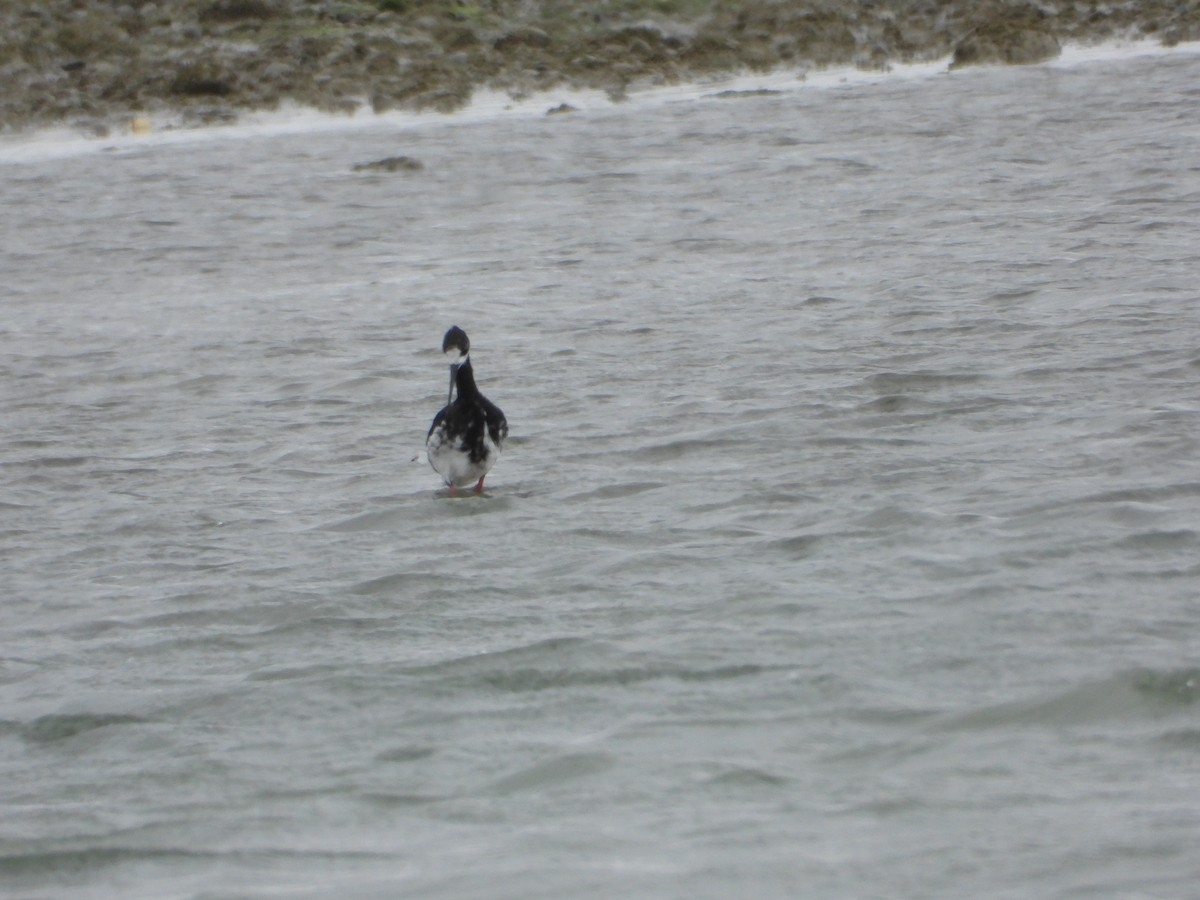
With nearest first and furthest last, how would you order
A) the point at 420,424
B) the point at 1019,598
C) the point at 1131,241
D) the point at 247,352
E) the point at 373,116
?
the point at 1019,598 < the point at 420,424 < the point at 247,352 < the point at 1131,241 < the point at 373,116

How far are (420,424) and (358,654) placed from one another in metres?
4.41

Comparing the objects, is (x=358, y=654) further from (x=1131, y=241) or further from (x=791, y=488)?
(x=1131, y=241)

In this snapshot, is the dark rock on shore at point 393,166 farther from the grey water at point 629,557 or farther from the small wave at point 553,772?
the small wave at point 553,772

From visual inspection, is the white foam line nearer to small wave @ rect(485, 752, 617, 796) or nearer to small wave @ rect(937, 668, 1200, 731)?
small wave @ rect(485, 752, 617, 796)

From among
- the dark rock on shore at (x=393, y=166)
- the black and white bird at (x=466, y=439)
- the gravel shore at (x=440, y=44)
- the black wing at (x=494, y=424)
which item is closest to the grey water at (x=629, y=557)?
the black and white bird at (x=466, y=439)

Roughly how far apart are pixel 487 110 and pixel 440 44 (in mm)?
2714

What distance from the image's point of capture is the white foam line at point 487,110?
25.4m

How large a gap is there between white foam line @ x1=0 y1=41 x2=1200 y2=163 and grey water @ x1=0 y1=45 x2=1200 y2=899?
7.13m

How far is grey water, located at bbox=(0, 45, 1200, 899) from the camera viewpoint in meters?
5.46

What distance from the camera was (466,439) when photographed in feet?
31.3

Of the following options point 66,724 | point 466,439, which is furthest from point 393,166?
point 66,724

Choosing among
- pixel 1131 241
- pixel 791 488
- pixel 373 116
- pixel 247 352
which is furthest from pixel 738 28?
pixel 791 488

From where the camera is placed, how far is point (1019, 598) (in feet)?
23.5

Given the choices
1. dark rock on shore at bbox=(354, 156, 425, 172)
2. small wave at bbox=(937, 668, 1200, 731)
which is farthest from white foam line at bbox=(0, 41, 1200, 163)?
small wave at bbox=(937, 668, 1200, 731)
